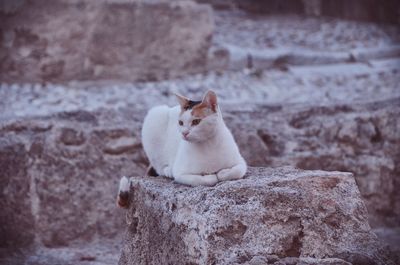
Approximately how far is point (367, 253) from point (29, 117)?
106 inches

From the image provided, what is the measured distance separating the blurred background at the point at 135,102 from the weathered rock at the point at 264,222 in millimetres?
1502

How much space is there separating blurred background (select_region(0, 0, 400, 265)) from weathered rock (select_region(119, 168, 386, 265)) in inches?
59.2

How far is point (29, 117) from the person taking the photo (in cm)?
411

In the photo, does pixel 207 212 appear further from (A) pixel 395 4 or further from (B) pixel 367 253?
(A) pixel 395 4

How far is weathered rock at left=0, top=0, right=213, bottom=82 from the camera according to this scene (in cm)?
500

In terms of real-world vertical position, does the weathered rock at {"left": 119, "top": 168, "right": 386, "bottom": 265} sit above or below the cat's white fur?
below

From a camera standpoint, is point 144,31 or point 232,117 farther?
point 144,31

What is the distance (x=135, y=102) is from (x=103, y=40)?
84 cm

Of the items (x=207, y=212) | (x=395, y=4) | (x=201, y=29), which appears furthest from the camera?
(x=395, y=4)

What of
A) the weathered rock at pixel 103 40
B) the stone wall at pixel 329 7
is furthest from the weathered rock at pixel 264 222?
the stone wall at pixel 329 7

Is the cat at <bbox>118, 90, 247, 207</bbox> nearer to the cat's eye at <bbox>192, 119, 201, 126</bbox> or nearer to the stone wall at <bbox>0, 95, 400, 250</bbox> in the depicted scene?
the cat's eye at <bbox>192, 119, 201, 126</bbox>

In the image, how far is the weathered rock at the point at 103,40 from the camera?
5.00m

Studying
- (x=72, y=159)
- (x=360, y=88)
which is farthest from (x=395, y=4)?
(x=72, y=159)

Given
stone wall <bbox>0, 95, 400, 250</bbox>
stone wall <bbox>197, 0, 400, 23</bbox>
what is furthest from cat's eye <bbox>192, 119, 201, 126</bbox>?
stone wall <bbox>197, 0, 400, 23</bbox>
